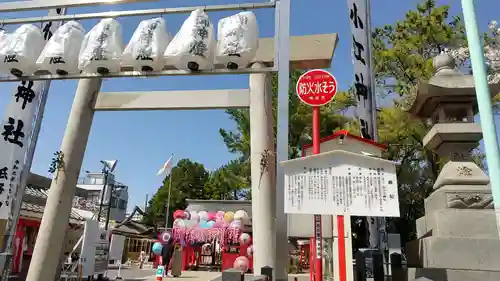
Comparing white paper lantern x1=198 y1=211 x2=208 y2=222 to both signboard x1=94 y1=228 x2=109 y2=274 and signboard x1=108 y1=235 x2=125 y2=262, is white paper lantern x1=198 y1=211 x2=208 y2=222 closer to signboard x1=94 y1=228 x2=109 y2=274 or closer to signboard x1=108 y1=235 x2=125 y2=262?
signboard x1=108 y1=235 x2=125 y2=262

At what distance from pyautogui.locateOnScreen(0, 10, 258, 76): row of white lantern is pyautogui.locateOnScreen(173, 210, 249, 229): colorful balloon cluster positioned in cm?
1155

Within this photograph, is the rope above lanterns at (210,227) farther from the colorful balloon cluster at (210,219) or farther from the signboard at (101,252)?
the signboard at (101,252)

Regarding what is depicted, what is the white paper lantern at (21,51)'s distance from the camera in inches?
194

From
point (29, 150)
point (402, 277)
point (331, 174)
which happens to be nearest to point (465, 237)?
point (402, 277)

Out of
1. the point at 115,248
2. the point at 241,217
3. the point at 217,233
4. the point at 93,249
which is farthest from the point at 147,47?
the point at 217,233

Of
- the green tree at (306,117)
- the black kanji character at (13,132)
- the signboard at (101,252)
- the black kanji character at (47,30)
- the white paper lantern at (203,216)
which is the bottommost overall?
the signboard at (101,252)

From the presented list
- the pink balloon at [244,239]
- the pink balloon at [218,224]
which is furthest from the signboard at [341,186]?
the pink balloon at [218,224]

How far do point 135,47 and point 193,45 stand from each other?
0.83 meters

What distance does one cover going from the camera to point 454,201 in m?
5.07

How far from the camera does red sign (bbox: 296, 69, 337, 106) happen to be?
5.52 m

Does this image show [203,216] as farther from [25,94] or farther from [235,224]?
[25,94]

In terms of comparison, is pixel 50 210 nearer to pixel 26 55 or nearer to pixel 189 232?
pixel 26 55

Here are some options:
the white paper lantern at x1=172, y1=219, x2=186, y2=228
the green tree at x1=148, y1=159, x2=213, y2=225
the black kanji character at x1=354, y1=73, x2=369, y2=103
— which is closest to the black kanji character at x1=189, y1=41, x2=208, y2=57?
the black kanji character at x1=354, y1=73, x2=369, y2=103

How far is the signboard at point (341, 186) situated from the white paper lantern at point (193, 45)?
169 cm
